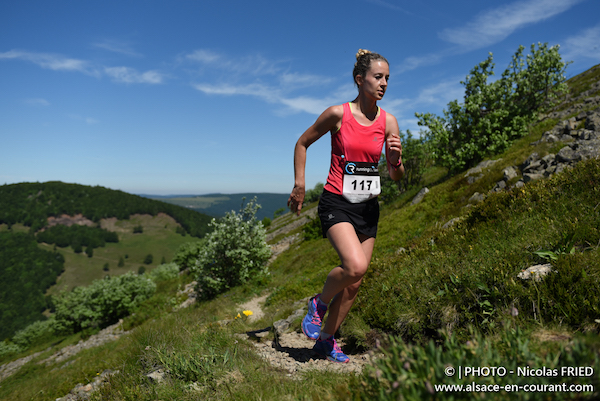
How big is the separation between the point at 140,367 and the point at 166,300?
1674 cm

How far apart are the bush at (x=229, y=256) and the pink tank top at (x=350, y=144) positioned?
38.3 ft

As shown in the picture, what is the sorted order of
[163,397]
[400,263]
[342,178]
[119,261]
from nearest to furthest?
[163,397] < [342,178] < [400,263] < [119,261]

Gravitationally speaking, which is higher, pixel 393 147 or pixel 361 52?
pixel 361 52

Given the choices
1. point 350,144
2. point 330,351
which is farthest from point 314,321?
point 350,144

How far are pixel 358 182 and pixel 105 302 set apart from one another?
2992 centimetres

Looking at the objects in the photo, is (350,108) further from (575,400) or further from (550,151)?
(550,151)

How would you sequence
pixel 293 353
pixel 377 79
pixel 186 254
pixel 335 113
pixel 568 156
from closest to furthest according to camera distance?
pixel 377 79 < pixel 335 113 < pixel 293 353 < pixel 568 156 < pixel 186 254

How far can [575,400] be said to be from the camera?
141 centimetres

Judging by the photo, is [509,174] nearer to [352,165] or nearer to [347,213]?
[352,165]

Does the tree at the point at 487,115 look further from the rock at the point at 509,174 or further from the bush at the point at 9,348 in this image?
the bush at the point at 9,348

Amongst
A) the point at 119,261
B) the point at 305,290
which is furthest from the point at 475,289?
the point at 119,261

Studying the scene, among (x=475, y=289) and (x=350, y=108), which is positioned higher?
(x=350, y=108)

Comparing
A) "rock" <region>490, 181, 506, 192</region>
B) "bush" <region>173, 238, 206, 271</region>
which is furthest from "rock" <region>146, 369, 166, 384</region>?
"bush" <region>173, 238, 206, 271</region>

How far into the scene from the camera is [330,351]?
400cm
